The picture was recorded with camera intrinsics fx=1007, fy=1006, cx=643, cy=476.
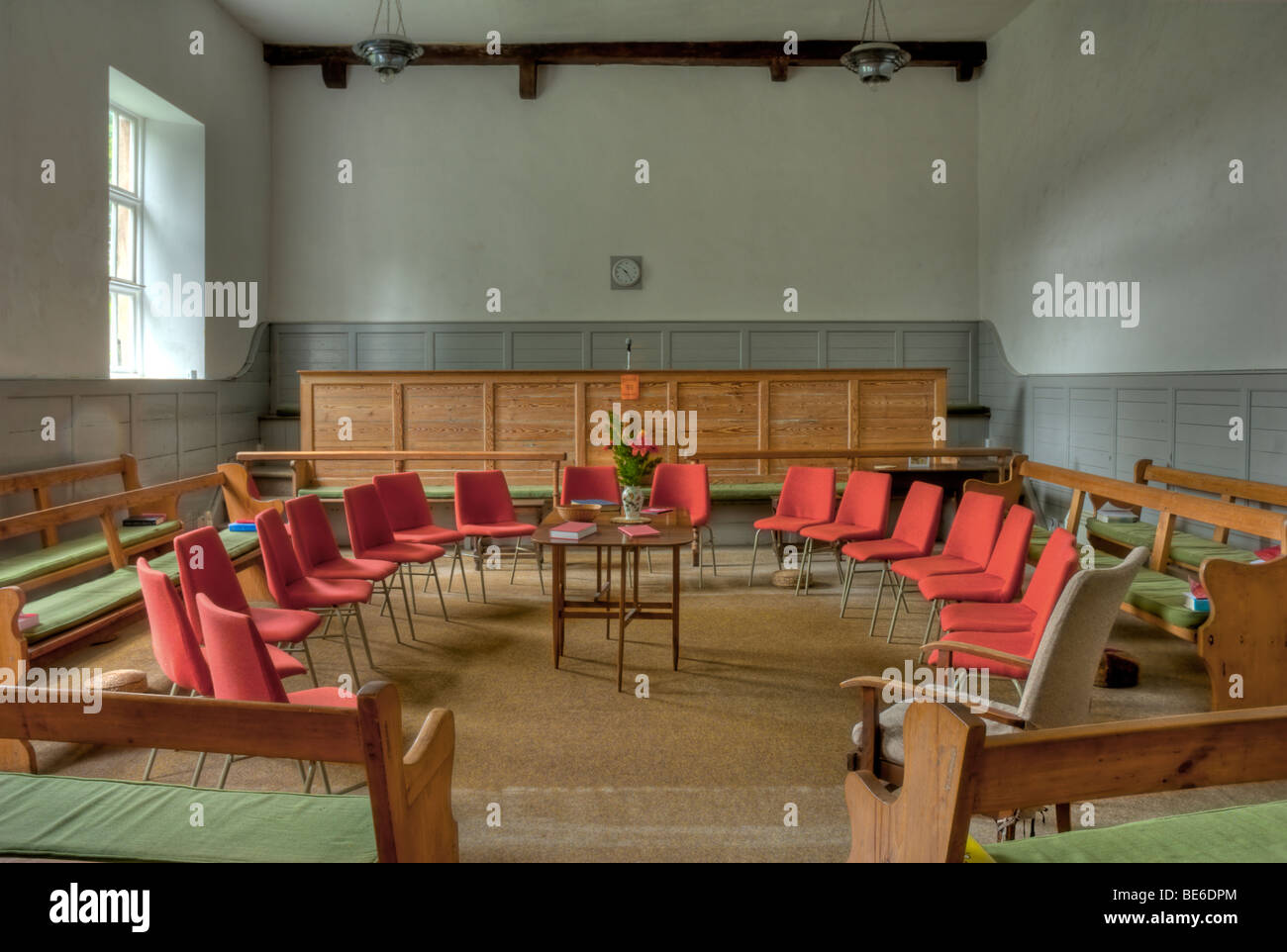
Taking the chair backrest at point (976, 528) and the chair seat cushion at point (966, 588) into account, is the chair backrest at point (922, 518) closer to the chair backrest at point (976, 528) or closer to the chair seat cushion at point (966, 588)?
the chair backrest at point (976, 528)

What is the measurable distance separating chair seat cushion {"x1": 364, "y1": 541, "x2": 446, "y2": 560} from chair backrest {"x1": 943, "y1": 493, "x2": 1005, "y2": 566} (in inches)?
111

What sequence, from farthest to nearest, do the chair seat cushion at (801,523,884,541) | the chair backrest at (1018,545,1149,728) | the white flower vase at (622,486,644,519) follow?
1. the chair seat cushion at (801,523,884,541)
2. the white flower vase at (622,486,644,519)
3. the chair backrest at (1018,545,1149,728)

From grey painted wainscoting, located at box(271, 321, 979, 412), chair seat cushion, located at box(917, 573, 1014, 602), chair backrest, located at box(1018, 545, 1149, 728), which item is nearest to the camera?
chair backrest, located at box(1018, 545, 1149, 728)

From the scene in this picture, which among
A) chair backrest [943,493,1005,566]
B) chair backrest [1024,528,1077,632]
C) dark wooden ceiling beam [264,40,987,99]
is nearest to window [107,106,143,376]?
dark wooden ceiling beam [264,40,987,99]

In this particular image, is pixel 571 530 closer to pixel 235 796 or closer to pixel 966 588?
pixel 966 588

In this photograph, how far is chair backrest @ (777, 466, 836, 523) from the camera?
22.2ft

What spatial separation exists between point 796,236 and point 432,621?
6.63m

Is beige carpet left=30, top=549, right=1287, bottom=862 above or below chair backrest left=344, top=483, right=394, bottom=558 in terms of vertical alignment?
below

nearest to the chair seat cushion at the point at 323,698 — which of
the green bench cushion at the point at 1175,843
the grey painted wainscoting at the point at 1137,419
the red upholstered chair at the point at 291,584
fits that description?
the red upholstered chair at the point at 291,584

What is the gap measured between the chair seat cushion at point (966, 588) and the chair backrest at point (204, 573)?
291 centimetres

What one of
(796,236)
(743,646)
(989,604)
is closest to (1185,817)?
(989,604)

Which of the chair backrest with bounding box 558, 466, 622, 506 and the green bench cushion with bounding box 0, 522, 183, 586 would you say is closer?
the green bench cushion with bounding box 0, 522, 183, 586

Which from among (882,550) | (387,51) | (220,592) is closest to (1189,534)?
(882,550)

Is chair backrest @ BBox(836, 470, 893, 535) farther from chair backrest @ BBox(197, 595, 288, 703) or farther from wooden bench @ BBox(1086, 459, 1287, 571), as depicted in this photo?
chair backrest @ BBox(197, 595, 288, 703)
